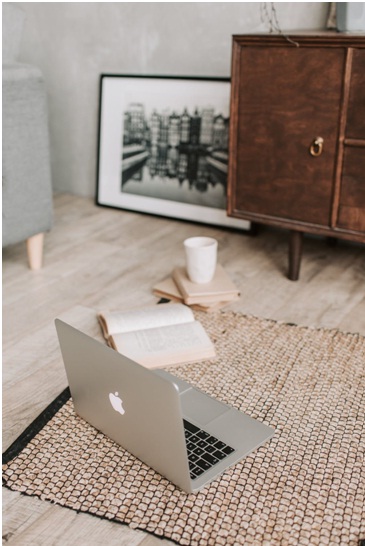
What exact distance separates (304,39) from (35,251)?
3.55 feet

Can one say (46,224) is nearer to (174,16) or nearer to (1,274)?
(1,274)

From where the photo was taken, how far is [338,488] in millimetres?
1181

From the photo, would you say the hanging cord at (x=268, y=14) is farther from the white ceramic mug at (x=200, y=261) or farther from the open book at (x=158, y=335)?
the open book at (x=158, y=335)

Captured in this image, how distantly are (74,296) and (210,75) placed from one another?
1.09 meters

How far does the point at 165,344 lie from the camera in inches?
63.3

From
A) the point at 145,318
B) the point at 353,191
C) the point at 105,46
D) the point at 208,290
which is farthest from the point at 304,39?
the point at 105,46

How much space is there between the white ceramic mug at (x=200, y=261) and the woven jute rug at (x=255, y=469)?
337 mm

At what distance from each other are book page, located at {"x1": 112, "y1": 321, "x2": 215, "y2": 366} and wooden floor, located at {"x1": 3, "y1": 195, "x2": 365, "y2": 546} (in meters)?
0.17

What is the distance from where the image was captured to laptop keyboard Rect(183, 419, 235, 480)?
1.21 m

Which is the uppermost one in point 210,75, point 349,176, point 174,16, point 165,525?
point 174,16

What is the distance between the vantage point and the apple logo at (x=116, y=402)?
1180 millimetres

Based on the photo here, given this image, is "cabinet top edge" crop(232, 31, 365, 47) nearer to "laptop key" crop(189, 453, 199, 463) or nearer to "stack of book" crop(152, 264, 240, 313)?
"stack of book" crop(152, 264, 240, 313)

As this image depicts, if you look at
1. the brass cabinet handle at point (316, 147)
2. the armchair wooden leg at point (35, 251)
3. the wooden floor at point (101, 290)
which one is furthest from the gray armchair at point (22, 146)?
the brass cabinet handle at point (316, 147)

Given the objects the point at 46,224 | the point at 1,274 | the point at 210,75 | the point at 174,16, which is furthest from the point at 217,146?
the point at 1,274
